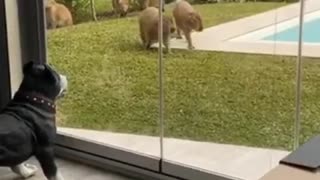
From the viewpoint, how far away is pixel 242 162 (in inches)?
111

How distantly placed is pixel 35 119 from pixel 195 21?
2.80ft

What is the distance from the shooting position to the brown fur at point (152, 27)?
293 centimetres

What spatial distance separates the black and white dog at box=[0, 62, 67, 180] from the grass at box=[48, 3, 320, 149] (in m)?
0.41

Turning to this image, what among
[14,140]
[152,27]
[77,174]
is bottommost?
[77,174]

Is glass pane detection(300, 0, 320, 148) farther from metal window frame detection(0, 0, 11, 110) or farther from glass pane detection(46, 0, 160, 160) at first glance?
metal window frame detection(0, 0, 11, 110)

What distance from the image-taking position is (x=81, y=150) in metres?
3.23

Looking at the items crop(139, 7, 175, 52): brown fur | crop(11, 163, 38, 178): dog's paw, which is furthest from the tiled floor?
crop(139, 7, 175, 52): brown fur

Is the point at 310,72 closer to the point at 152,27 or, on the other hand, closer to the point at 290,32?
the point at 290,32

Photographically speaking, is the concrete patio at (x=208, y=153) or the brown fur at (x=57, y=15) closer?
the concrete patio at (x=208, y=153)

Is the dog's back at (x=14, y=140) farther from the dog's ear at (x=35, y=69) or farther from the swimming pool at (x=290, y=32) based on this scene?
the swimming pool at (x=290, y=32)

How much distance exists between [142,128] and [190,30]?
1.95 feet

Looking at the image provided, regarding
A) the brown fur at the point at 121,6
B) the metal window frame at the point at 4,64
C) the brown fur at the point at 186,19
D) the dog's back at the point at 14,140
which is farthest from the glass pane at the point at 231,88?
the metal window frame at the point at 4,64

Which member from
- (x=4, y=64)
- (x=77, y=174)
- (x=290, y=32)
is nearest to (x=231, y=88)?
(x=290, y=32)

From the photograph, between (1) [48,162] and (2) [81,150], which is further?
(2) [81,150]
